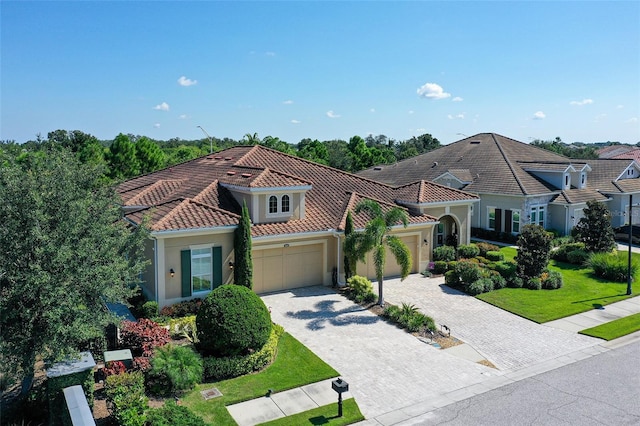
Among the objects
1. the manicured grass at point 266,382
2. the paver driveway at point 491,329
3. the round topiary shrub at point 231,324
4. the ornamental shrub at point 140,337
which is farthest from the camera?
the paver driveway at point 491,329

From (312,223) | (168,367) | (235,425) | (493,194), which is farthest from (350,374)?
(493,194)

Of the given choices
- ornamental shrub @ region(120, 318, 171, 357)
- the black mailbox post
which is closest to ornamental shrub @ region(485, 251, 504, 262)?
the black mailbox post

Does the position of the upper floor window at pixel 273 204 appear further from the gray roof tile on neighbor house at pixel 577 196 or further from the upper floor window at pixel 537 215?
the gray roof tile on neighbor house at pixel 577 196

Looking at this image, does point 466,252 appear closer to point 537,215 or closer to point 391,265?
point 391,265

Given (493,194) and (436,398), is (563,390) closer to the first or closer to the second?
(436,398)

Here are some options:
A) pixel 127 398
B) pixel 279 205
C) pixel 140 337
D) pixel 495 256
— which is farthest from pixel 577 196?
pixel 127 398

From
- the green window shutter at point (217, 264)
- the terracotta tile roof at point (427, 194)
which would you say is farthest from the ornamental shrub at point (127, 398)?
the terracotta tile roof at point (427, 194)
